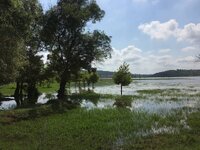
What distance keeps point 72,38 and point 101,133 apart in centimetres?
4601

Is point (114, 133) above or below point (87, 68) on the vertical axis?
below

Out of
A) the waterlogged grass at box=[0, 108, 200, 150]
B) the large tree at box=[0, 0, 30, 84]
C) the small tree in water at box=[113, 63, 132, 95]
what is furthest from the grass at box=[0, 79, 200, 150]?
the small tree in water at box=[113, 63, 132, 95]

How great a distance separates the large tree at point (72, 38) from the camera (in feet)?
219

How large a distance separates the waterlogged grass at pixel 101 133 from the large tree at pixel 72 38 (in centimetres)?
3552

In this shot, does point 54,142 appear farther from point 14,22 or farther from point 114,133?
point 14,22

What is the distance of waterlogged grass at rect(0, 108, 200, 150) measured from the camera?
2045 centimetres

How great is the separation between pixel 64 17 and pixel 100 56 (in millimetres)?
10036

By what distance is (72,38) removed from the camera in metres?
68.9

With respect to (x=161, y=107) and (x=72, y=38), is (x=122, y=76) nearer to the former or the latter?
(x=72, y=38)

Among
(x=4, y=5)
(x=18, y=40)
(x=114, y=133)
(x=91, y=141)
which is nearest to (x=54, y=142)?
(x=91, y=141)

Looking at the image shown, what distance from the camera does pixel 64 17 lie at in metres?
66.9

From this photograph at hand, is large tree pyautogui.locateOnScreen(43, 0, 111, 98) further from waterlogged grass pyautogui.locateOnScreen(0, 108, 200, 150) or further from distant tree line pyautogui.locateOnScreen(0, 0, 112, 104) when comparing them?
waterlogged grass pyautogui.locateOnScreen(0, 108, 200, 150)

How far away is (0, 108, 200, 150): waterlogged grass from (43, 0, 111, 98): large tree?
35.5 m

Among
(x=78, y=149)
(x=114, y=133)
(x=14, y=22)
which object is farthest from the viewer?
(x=14, y=22)
